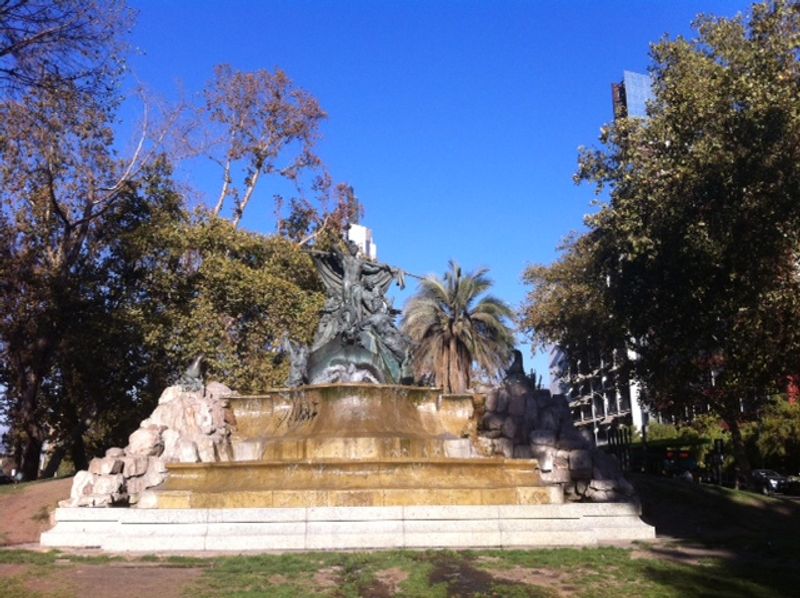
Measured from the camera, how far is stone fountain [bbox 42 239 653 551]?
11961 mm

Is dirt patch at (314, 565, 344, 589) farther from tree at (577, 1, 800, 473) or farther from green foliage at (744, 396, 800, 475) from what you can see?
green foliage at (744, 396, 800, 475)

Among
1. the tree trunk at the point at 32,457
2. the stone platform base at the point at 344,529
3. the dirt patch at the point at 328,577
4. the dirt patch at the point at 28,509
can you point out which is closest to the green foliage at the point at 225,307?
the tree trunk at the point at 32,457

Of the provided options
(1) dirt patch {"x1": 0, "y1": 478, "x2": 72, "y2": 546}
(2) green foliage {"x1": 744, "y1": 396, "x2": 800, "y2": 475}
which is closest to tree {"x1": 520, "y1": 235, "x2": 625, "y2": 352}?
(2) green foliage {"x1": 744, "y1": 396, "x2": 800, "y2": 475}

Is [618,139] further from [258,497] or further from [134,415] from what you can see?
[134,415]

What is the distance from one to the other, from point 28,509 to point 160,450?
3443 mm

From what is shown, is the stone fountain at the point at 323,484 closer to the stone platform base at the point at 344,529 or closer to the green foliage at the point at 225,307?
the stone platform base at the point at 344,529

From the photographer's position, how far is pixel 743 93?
50.5 feet

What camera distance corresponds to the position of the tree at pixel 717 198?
50.1ft

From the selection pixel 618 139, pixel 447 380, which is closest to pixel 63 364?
pixel 447 380

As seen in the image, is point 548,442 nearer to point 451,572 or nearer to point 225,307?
point 451,572

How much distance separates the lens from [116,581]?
9.27 metres

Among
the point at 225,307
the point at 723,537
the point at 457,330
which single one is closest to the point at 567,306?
the point at 457,330

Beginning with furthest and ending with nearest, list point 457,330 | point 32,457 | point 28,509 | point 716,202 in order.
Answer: point 457,330 → point 32,457 → point 28,509 → point 716,202

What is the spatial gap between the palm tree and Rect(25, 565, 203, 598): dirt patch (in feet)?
98.7
